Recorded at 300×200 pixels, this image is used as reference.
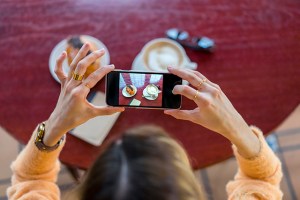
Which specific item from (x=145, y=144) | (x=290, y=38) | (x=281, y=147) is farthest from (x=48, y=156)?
(x=281, y=147)

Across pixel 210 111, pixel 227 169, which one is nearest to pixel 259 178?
pixel 210 111

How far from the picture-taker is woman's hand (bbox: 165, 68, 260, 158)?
0.83 metres

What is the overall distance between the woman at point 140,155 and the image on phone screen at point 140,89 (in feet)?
0.15

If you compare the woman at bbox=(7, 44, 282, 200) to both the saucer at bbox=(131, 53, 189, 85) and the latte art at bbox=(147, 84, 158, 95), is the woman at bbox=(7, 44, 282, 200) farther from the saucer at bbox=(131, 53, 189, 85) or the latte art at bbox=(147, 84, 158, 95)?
the saucer at bbox=(131, 53, 189, 85)

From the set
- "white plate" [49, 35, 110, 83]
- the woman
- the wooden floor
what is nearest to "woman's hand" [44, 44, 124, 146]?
the woman

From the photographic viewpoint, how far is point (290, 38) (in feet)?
3.98

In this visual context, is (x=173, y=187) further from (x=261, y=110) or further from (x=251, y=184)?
(x=261, y=110)

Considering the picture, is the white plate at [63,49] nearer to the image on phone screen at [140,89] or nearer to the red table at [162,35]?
the red table at [162,35]

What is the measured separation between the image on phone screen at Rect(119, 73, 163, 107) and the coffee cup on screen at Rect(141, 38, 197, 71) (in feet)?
0.66

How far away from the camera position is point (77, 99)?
852mm

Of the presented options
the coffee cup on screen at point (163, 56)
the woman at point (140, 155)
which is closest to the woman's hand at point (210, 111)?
the woman at point (140, 155)

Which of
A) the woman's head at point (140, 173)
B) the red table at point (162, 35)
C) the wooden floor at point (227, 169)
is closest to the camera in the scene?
the woman's head at point (140, 173)

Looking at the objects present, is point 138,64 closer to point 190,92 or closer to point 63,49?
point 63,49

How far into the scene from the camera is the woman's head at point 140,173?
0.62 metres
